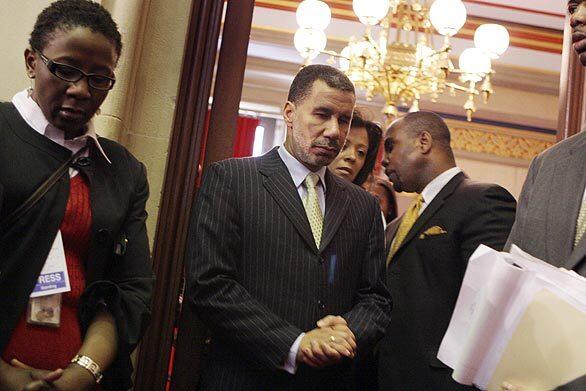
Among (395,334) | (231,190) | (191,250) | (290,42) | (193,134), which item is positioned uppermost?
(290,42)

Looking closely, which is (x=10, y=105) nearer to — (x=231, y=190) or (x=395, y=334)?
(x=231, y=190)

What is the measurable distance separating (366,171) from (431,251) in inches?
25.2

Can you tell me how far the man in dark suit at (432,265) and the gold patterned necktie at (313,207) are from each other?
0.63m

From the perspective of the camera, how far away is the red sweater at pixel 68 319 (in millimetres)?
1460

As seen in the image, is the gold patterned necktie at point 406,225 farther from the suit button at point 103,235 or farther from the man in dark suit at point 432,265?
the suit button at point 103,235

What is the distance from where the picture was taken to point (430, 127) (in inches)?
122

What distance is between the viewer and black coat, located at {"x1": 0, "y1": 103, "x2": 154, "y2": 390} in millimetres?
1470

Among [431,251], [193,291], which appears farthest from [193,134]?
[431,251]

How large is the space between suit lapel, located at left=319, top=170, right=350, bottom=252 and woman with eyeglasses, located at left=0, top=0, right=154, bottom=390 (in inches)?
22.5

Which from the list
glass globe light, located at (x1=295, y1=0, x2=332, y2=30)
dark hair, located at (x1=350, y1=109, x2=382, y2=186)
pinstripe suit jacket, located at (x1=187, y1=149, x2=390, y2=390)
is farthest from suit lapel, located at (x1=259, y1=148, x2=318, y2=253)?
glass globe light, located at (x1=295, y1=0, x2=332, y2=30)

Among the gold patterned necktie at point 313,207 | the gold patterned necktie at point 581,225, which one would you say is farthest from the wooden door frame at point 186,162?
the gold patterned necktie at point 581,225

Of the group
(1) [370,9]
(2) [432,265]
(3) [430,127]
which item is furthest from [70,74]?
(1) [370,9]

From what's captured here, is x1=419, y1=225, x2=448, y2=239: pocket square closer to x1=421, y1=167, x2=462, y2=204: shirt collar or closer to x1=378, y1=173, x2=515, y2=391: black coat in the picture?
x1=378, y1=173, x2=515, y2=391: black coat

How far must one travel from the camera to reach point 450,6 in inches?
208
